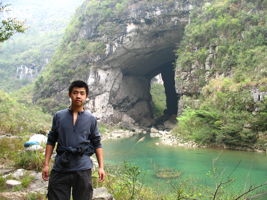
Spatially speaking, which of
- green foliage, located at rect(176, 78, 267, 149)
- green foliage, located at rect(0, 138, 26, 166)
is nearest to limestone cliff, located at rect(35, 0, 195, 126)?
green foliage, located at rect(176, 78, 267, 149)

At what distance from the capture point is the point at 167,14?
32.1 meters

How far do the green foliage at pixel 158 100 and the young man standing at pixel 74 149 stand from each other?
42.2 metres

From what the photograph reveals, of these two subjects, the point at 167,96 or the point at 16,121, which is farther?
the point at 167,96

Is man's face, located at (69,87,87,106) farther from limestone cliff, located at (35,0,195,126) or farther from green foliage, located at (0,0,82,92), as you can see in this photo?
green foliage, located at (0,0,82,92)

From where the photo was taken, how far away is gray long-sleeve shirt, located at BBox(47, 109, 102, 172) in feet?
8.12

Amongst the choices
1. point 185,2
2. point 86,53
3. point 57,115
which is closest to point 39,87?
point 86,53

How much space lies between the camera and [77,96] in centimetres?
262

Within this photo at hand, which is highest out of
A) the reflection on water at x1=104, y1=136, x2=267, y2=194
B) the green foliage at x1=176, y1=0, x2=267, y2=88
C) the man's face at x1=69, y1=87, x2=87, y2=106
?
the green foliage at x1=176, y1=0, x2=267, y2=88

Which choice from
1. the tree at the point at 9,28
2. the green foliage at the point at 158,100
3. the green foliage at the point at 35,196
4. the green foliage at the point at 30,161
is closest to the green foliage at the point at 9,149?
the green foliage at the point at 30,161

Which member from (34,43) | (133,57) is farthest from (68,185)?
(34,43)

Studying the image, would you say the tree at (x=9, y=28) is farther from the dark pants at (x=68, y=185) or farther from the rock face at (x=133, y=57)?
the rock face at (x=133, y=57)

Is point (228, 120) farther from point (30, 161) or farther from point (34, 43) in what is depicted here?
point (34, 43)

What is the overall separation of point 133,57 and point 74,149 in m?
33.6

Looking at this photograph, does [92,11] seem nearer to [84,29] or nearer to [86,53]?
[84,29]
